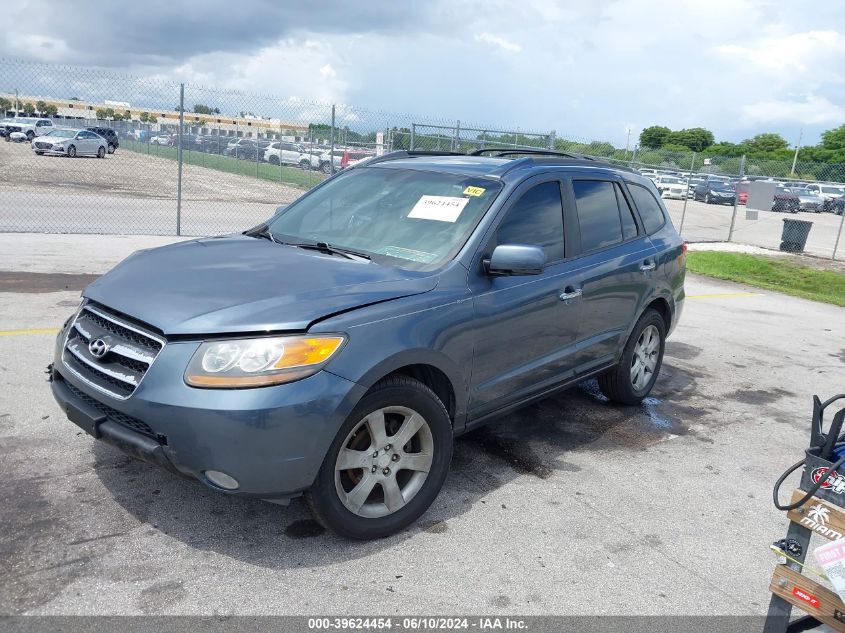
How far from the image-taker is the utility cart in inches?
92.4

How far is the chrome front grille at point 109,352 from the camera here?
10.5 feet

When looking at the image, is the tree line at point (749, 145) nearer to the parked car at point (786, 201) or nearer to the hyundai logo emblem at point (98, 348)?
the parked car at point (786, 201)

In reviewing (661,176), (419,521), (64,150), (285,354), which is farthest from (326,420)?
(64,150)

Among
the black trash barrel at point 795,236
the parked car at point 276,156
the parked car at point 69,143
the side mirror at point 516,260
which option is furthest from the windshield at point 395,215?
A: the parked car at point 69,143

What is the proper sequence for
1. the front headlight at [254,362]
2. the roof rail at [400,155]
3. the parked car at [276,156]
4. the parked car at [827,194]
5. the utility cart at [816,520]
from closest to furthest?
the utility cart at [816,520]
the front headlight at [254,362]
the roof rail at [400,155]
the parked car at [276,156]
the parked car at [827,194]

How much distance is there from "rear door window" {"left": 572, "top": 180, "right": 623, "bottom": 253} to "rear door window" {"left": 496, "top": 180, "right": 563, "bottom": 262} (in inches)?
10.5

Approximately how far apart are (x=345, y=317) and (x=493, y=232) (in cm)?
121

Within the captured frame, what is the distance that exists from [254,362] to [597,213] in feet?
9.75

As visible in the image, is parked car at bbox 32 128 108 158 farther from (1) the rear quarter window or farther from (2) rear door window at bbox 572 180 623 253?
(2) rear door window at bbox 572 180 623 253

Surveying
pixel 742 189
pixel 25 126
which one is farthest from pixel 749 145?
pixel 25 126

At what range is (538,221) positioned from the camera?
4.54 meters

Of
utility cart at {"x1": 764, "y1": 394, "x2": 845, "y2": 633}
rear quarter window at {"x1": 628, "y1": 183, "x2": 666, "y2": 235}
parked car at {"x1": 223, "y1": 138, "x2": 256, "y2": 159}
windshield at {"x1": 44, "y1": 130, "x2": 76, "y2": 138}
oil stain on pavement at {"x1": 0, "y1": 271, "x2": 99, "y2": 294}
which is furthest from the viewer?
windshield at {"x1": 44, "y1": 130, "x2": 76, "y2": 138}

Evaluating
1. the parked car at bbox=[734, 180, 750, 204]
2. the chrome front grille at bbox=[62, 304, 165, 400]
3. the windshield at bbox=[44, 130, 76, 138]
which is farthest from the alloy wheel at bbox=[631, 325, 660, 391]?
the windshield at bbox=[44, 130, 76, 138]

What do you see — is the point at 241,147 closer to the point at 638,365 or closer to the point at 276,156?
the point at 276,156
